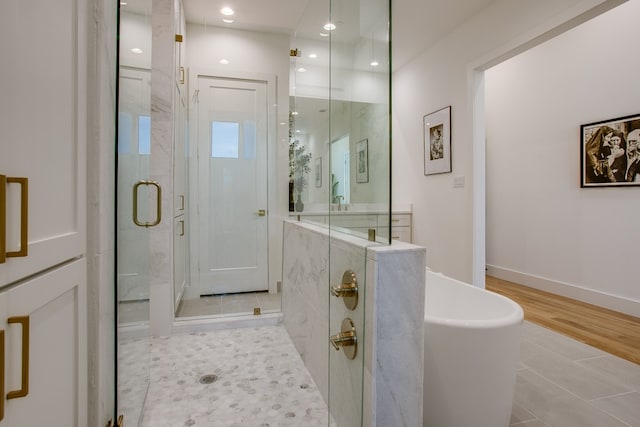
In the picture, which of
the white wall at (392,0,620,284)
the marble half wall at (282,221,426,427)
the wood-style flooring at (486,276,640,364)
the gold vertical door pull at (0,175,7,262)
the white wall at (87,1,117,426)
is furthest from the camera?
the white wall at (392,0,620,284)

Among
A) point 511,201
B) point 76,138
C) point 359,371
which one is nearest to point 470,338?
point 359,371

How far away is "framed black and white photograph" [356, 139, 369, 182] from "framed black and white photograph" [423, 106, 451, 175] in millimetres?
2507

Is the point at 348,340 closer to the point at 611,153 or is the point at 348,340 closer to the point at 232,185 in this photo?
the point at 232,185

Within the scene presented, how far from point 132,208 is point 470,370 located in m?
1.55

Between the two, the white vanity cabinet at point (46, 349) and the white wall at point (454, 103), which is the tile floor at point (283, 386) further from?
the white wall at point (454, 103)

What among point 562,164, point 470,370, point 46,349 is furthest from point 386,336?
point 562,164

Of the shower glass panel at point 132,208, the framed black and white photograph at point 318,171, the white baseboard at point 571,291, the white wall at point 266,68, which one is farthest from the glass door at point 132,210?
the white baseboard at point 571,291

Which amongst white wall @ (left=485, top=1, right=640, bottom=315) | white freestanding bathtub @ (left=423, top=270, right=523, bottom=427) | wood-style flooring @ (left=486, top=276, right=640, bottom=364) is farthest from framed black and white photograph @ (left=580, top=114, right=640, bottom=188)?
white freestanding bathtub @ (left=423, top=270, right=523, bottom=427)

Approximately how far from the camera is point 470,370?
4.45ft

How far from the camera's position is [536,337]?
256 centimetres

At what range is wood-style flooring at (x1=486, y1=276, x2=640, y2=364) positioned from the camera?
2.40 meters

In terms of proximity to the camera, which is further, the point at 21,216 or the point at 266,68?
the point at 266,68

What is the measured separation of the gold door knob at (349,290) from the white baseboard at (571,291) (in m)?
3.12

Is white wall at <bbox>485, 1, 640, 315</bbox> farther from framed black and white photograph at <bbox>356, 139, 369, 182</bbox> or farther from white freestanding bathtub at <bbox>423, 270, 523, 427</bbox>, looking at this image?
framed black and white photograph at <bbox>356, 139, 369, 182</bbox>
